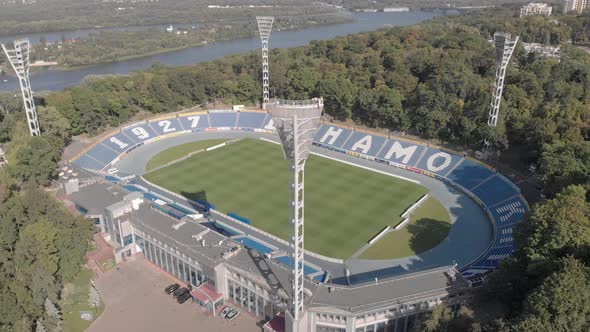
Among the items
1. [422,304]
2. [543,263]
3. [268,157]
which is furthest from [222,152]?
[543,263]

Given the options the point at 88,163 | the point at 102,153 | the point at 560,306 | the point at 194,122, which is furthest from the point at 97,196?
the point at 560,306

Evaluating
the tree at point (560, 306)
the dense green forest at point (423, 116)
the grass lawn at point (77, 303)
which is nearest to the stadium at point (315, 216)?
the grass lawn at point (77, 303)

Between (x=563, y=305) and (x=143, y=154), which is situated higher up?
(x=563, y=305)

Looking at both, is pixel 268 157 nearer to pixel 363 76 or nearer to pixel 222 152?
pixel 222 152

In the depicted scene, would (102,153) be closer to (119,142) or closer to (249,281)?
(119,142)

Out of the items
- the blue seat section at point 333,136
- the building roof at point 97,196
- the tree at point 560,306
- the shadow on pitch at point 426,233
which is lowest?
the shadow on pitch at point 426,233

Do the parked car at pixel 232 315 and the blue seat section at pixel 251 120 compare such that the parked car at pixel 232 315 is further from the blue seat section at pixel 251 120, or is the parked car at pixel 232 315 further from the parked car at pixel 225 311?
the blue seat section at pixel 251 120
